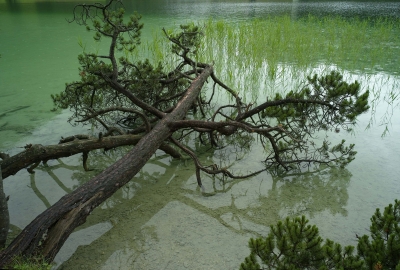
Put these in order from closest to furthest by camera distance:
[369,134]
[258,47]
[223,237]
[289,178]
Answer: [223,237] → [289,178] → [369,134] → [258,47]

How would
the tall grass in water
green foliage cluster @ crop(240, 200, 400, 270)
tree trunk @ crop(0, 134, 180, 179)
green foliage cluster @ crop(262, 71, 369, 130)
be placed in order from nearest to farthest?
green foliage cluster @ crop(240, 200, 400, 270)
tree trunk @ crop(0, 134, 180, 179)
green foliage cluster @ crop(262, 71, 369, 130)
the tall grass in water

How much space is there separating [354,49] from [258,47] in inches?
85.2

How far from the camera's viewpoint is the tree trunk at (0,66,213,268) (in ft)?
5.42

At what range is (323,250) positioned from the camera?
4.57 feet

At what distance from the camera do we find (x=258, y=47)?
649 centimetres

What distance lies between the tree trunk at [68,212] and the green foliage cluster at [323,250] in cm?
95

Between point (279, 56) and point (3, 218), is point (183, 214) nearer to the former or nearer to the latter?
point (3, 218)

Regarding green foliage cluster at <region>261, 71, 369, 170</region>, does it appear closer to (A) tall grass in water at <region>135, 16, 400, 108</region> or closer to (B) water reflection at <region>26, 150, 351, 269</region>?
(B) water reflection at <region>26, 150, 351, 269</region>

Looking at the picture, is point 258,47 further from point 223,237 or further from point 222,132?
point 223,237

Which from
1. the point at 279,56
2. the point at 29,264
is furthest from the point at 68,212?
the point at 279,56

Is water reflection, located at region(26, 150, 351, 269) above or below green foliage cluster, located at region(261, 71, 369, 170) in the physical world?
below

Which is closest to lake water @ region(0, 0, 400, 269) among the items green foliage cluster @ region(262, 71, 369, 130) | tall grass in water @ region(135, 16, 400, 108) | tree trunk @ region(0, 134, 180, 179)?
tree trunk @ region(0, 134, 180, 179)

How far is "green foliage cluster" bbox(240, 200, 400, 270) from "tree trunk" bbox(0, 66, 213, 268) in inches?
37.5

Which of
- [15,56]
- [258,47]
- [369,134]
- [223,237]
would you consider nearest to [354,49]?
[258,47]
